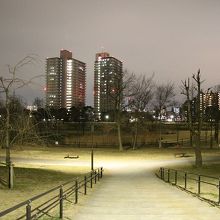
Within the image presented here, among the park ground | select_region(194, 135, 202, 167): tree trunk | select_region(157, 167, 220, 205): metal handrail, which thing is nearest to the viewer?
select_region(157, 167, 220, 205): metal handrail

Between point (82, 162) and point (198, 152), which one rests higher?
point (198, 152)

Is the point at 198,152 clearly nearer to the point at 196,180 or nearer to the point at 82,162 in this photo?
the point at 82,162

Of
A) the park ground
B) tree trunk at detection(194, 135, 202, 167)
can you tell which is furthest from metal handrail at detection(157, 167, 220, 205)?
tree trunk at detection(194, 135, 202, 167)

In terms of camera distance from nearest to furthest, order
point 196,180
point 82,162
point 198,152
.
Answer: point 196,180, point 198,152, point 82,162

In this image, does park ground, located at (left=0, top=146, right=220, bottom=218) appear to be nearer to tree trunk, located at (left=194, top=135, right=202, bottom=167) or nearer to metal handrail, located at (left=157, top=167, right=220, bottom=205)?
tree trunk, located at (left=194, top=135, right=202, bottom=167)

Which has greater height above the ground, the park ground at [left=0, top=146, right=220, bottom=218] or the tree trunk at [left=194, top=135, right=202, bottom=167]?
the tree trunk at [left=194, top=135, right=202, bottom=167]

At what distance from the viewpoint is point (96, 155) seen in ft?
175

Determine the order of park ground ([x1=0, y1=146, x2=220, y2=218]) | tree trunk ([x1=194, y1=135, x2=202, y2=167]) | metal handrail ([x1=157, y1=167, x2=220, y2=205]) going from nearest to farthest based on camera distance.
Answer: metal handrail ([x1=157, y1=167, x2=220, y2=205]) → park ground ([x1=0, y1=146, x2=220, y2=218]) → tree trunk ([x1=194, y1=135, x2=202, y2=167])

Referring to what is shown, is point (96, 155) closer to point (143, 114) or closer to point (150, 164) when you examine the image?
point (150, 164)

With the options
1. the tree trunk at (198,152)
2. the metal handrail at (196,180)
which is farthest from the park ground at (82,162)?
the metal handrail at (196,180)

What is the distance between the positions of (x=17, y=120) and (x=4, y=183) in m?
3.48

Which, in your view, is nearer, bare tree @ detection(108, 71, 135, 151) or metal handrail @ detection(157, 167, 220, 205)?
metal handrail @ detection(157, 167, 220, 205)

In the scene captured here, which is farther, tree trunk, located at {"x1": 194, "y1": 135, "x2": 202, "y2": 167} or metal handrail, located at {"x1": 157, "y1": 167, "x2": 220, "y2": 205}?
tree trunk, located at {"x1": 194, "y1": 135, "x2": 202, "y2": 167}

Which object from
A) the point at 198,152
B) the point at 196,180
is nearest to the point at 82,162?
the point at 198,152
